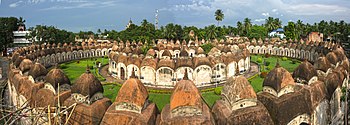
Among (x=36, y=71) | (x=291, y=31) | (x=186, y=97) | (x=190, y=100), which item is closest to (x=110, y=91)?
(x=36, y=71)

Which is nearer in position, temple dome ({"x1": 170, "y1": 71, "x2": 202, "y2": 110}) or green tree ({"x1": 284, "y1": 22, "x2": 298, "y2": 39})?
temple dome ({"x1": 170, "y1": 71, "x2": 202, "y2": 110})

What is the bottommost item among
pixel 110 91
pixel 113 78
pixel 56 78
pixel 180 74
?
pixel 110 91

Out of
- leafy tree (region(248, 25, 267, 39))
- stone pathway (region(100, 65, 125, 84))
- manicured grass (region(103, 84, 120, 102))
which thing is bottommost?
manicured grass (region(103, 84, 120, 102))

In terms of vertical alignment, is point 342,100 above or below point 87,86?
below

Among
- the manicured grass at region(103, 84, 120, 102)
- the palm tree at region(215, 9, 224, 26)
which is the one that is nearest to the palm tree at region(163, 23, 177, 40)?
the palm tree at region(215, 9, 224, 26)

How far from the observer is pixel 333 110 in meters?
27.1

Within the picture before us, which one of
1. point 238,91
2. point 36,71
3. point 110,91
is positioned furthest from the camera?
point 110,91

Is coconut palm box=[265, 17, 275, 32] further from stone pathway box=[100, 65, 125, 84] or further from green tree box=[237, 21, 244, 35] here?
stone pathway box=[100, 65, 125, 84]

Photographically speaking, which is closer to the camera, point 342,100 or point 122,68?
point 342,100

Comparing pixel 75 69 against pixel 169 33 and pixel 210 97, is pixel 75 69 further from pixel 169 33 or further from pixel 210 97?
pixel 169 33

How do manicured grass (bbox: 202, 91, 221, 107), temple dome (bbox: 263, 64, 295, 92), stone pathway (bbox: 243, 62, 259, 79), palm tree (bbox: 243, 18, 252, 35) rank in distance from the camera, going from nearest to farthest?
temple dome (bbox: 263, 64, 295, 92) < manicured grass (bbox: 202, 91, 221, 107) < stone pathway (bbox: 243, 62, 259, 79) < palm tree (bbox: 243, 18, 252, 35)

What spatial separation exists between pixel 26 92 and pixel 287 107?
2199 centimetres

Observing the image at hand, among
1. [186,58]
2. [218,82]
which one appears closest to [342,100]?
[218,82]

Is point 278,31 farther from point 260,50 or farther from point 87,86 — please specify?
point 87,86
